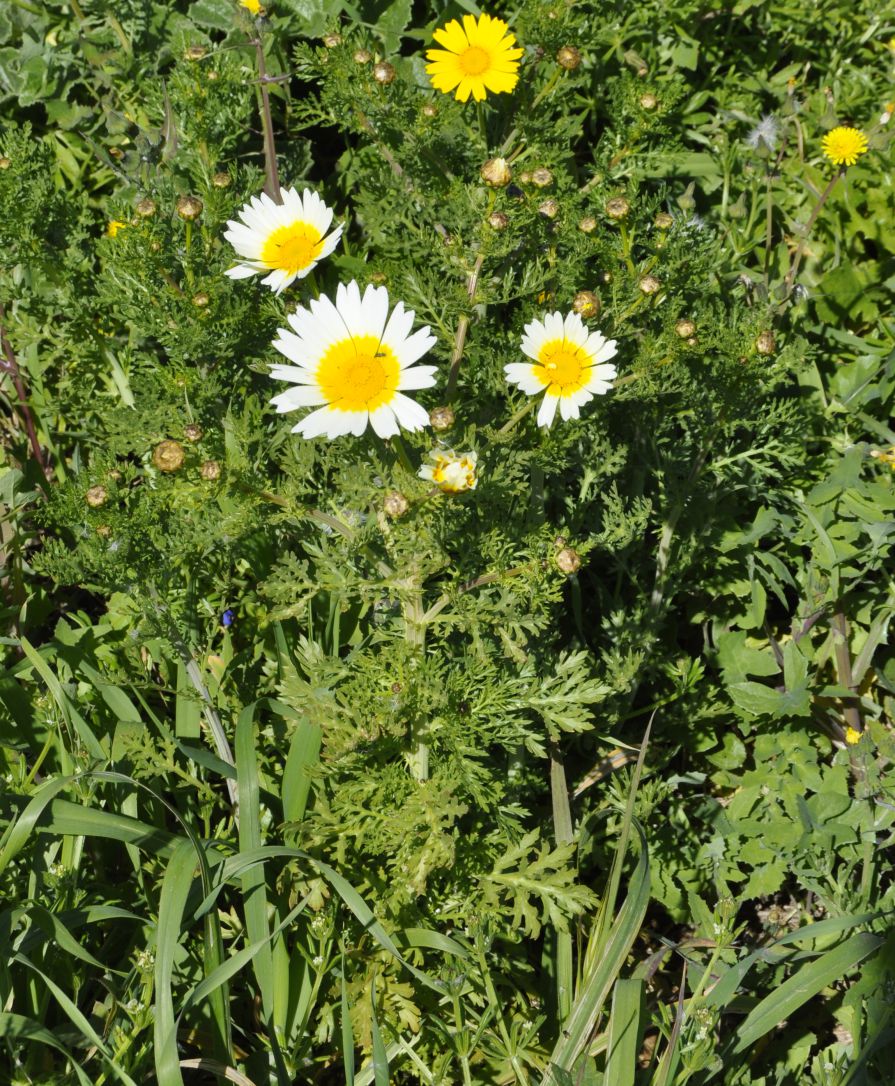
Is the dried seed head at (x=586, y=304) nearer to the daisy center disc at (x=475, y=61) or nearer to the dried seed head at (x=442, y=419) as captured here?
the dried seed head at (x=442, y=419)

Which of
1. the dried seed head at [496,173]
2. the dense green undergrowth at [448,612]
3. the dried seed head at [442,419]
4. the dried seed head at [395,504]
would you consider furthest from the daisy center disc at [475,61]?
the dried seed head at [395,504]

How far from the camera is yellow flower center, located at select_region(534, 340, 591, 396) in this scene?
198cm

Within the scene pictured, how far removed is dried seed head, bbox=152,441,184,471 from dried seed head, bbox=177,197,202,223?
632 mm

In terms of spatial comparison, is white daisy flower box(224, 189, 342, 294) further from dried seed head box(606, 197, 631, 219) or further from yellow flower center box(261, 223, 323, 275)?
dried seed head box(606, 197, 631, 219)

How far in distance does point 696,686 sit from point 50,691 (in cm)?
163

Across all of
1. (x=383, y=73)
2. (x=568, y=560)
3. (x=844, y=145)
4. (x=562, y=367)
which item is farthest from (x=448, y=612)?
(x=844, y=145)

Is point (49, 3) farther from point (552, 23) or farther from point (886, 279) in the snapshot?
point (886, 279)

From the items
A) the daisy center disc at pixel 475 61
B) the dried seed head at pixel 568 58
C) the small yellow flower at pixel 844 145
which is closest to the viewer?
the dried seed head at pixel 568 58

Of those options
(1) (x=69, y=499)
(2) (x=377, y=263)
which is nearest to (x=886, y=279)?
(2) (x=377, y=263)

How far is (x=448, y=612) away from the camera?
2.25m

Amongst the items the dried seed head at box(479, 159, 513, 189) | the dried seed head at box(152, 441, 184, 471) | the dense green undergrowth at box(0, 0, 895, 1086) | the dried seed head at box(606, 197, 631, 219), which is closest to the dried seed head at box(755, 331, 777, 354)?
the dense green undergrowth at box(0, 0, 895, 1086)

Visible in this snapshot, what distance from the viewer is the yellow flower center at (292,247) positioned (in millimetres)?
2066

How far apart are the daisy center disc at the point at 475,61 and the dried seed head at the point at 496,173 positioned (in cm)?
62

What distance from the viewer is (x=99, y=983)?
223 cm
